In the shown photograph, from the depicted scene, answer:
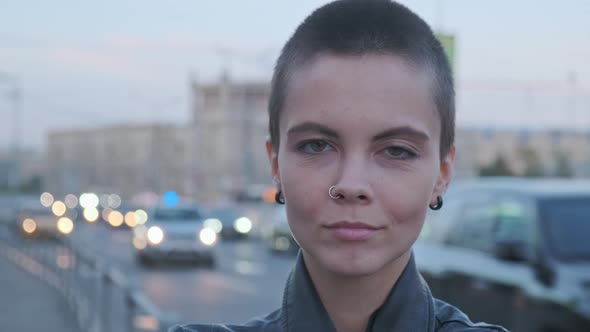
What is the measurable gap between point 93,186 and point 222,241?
93.2 m

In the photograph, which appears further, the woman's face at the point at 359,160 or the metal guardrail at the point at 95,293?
the metal guardrail at the point at 95,293

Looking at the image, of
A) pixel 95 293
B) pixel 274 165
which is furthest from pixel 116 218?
pixel 274 165

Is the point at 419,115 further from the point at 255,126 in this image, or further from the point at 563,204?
the point at 255,126

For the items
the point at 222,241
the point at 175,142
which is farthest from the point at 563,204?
the point at 175,142

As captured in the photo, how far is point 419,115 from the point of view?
1.67m

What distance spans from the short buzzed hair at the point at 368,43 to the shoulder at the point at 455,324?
0.94 ft

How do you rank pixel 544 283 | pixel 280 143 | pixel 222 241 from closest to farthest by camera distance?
pixel 280 143 < pixel 544 283 < pixel 222 241

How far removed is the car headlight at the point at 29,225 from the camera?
1590 inches

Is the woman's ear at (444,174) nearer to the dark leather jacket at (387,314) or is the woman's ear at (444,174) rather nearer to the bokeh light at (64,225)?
the dark leather jacket at (387,314)

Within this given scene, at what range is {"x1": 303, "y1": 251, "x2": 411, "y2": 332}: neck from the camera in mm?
1675

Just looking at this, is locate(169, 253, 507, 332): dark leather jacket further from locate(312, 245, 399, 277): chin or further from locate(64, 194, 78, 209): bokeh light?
locate(64, 194, 78, 209): bokeh light

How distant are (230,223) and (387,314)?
41.5m

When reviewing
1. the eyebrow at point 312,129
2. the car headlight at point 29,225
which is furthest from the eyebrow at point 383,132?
the car headlight at point 29,225

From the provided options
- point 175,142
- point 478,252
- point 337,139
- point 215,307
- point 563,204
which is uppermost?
point 337,139
